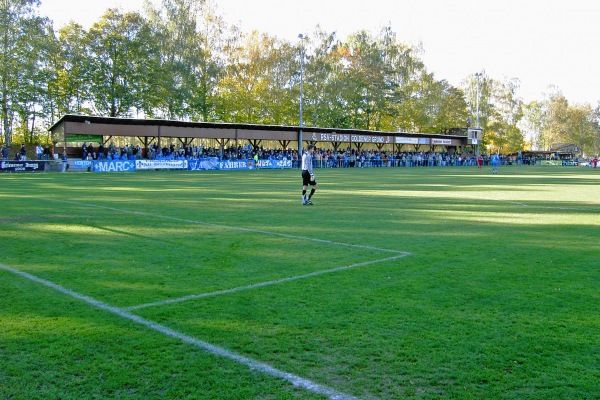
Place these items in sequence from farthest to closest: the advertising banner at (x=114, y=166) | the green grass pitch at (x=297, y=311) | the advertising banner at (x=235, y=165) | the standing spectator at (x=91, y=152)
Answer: the advertising banner at (x=235, y=165) < the standing spectator at (x=91, y=152) < the advertising banner at (x=114, y=166) < the green grass pitch at (x=297, y=311)

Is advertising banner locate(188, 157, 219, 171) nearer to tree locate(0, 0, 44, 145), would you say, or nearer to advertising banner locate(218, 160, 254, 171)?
advertising banner locate(218, 160, 254, 171)

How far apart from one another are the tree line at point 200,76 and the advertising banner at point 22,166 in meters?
17.6

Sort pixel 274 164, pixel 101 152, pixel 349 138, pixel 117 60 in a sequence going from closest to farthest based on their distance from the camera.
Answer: pixel 101 152 < pixel 274 164 < pixel 117 60 < pixel 349 138

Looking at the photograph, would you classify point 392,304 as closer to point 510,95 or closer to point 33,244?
point 33,244

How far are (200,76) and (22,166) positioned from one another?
28.7 meters

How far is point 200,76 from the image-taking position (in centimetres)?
6116

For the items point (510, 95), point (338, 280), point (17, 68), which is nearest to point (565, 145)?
point (510, 95)

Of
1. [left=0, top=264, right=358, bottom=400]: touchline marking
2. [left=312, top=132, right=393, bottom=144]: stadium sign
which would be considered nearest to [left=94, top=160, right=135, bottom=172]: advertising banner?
[left=312, top=132, right=393, bottom=144]: stadium sign

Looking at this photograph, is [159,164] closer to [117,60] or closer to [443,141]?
[117,60]

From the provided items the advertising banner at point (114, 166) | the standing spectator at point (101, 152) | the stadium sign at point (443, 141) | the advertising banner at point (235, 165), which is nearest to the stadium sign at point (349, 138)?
the advertising banner at point (235, 165)

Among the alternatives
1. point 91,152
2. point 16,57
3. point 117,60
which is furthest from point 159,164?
point 16,57

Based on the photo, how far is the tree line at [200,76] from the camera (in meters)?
52.1

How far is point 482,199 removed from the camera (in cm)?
1884

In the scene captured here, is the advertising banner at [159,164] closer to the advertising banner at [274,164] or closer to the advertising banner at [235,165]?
the advertising banner at [235,165]
